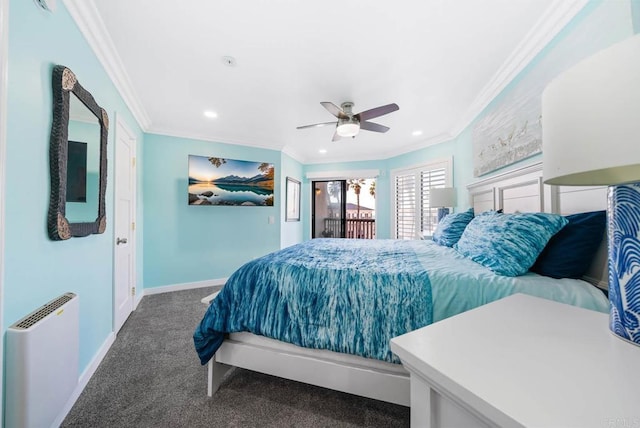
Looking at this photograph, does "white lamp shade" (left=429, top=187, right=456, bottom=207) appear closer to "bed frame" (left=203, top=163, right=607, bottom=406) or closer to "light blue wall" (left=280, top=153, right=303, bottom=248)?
"bed frame" (left=203, top=163, right=607, bottom=406)

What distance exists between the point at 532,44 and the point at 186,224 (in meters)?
4.29

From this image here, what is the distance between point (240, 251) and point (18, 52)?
3.30 m

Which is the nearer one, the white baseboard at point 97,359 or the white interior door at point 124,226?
the white baseboard at point 97,359

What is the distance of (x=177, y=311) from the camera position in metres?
2.79

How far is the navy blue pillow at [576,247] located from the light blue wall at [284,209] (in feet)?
12.3

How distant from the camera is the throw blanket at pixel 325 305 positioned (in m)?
1.25

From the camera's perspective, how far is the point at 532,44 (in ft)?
5.80

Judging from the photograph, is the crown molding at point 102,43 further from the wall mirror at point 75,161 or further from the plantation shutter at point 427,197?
the plantation shutter at point 427,197

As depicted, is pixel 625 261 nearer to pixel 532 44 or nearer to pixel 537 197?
pixel 537 197

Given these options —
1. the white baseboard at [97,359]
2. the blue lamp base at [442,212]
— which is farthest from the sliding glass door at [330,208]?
the white baseboard at [97,359]

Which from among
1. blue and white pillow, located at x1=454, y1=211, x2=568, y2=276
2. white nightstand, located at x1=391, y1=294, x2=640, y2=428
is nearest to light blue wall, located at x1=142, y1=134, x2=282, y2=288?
blue and white pillow, located at x1=454, y1=211, x2=568, y2=276

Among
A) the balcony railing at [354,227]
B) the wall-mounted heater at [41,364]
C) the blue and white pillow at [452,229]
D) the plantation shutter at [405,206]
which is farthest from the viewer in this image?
the balcony railing at [354,227]

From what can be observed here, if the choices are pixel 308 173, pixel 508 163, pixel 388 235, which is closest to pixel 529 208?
pixel 508 163

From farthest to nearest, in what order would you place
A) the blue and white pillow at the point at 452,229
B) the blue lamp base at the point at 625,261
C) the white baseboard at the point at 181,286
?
the white baseboard at the point at 181,286 → the blue and white pillow at the point at 452,229 → the blue lamp base at the point at 625,261
